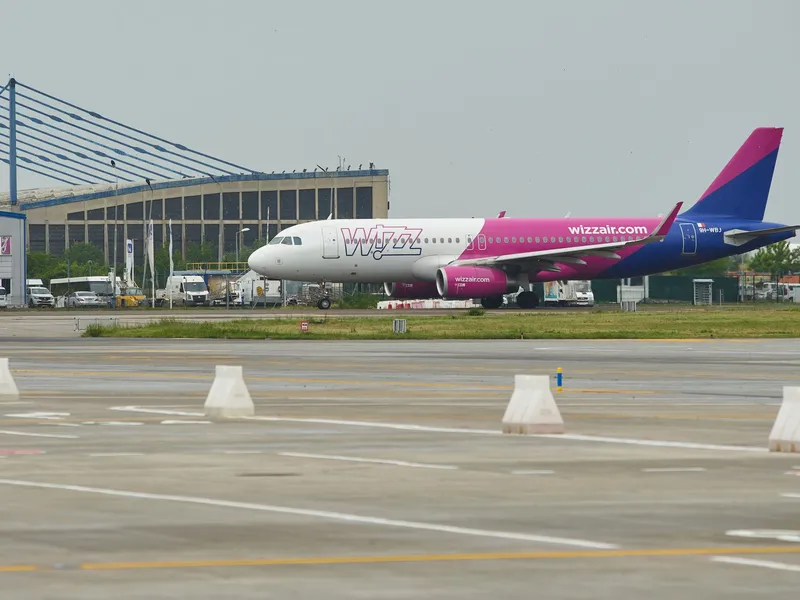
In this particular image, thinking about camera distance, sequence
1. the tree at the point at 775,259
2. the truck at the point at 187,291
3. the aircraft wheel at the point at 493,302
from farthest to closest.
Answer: the tree at the point at 775,259, the truck at the point at 187,291, the aircraft wheel at the point at 493,302

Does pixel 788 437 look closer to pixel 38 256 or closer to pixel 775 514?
pixel 775 514

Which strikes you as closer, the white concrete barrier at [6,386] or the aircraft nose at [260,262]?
the white concrete barrier at [6,386]

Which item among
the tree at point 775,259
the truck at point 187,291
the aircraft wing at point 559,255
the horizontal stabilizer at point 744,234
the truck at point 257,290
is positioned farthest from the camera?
the tree at point 775,259

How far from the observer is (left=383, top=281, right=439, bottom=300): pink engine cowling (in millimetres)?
78500

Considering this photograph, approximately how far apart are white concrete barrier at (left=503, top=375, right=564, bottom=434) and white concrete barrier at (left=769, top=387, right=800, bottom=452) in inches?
137

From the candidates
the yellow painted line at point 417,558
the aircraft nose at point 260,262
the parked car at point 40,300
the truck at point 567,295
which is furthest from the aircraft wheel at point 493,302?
the yellow painted line at point 417,558

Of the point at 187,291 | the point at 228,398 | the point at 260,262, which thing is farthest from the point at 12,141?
the point at 228,398

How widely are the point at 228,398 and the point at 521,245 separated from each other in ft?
180

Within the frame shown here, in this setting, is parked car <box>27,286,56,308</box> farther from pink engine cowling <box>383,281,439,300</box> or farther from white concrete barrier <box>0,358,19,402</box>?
white concrete barrier <box>0,358,19,402</box>

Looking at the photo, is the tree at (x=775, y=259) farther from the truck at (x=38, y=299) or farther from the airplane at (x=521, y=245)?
the airplane at (x=521, y=245)

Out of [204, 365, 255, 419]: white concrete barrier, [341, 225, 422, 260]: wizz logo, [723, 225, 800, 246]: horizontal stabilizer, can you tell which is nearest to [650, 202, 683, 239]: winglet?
[723, 225, 800, 246]: horizontal stabilizer

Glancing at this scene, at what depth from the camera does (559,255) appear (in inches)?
2955

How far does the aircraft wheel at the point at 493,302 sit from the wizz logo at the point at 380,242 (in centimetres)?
584

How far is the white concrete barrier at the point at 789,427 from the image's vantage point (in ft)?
58.1
